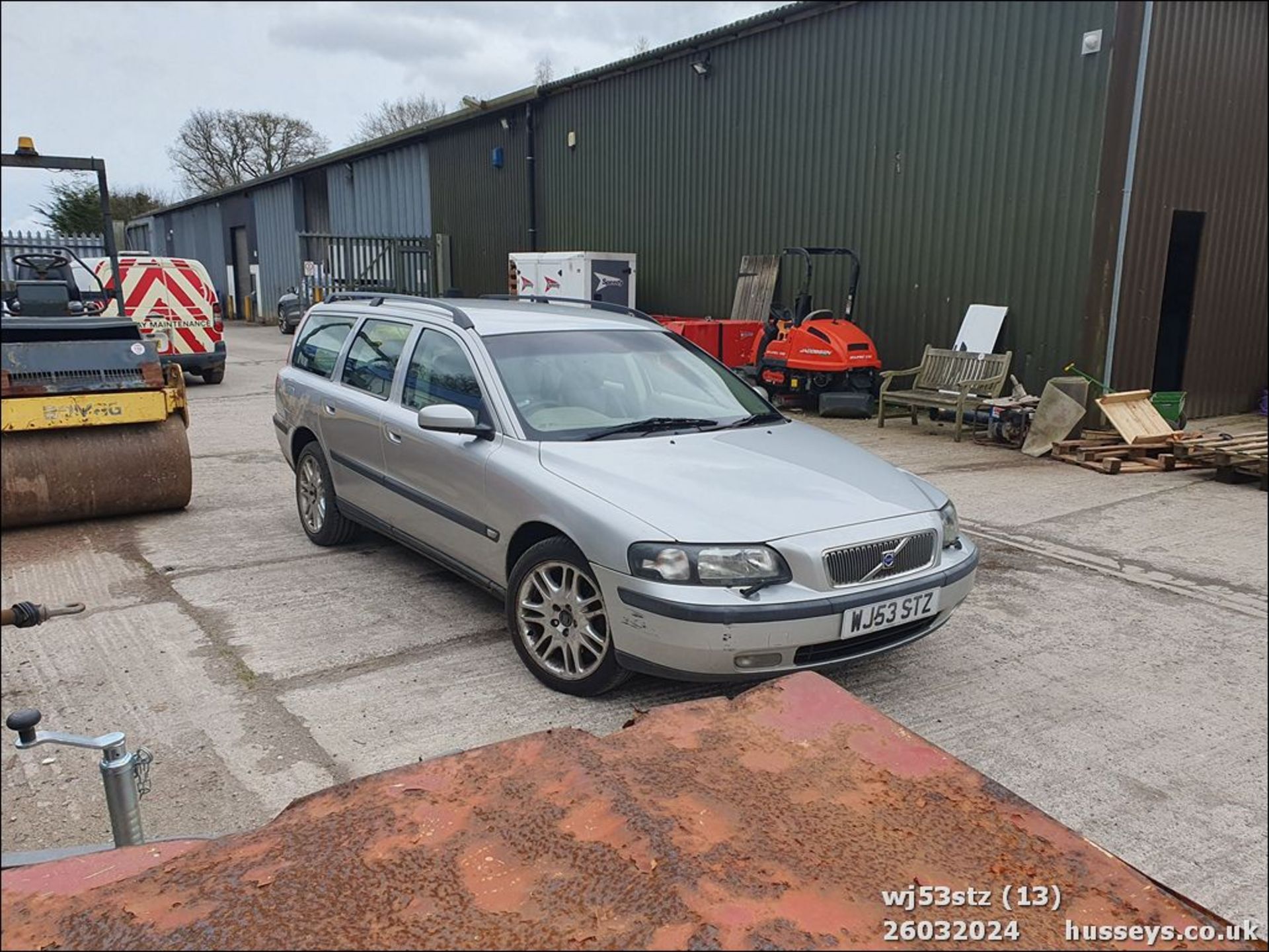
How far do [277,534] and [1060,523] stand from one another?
5314 mm

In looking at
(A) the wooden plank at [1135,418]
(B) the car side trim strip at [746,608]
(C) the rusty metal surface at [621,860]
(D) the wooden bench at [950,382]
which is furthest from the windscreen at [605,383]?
(D) the wooden bench at [950,382]

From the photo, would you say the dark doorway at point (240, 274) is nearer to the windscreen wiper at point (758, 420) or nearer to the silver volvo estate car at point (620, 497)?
the silver volvo estate car at point (620, 497)

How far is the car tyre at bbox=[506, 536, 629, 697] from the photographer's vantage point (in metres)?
3.63

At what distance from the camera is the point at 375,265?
23.2 metres

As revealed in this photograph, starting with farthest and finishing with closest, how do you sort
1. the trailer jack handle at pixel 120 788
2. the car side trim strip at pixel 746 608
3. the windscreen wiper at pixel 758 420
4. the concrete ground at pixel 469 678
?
the windscreen wiper at pixel 758 420
the car side trim strip at pixel 746 608
the concrete ground at pixel 469 678
the trailer jack handle at pixel 120 788

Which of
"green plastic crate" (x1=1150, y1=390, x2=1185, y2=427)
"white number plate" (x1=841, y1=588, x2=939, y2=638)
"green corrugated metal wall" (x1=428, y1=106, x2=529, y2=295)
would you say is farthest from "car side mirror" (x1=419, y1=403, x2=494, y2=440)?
"green corrugated metal wall" (x1=428, y1=106, x2=529, y2=295)

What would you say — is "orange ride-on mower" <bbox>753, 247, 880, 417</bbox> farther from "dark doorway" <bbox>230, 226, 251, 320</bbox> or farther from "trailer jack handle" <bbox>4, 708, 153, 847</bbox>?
"dark doorway" <bbox>230, 226, 251, 320</bbox>

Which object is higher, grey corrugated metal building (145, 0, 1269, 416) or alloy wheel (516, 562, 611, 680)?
grey corrugated metal building (145, 0, 1269, 416)

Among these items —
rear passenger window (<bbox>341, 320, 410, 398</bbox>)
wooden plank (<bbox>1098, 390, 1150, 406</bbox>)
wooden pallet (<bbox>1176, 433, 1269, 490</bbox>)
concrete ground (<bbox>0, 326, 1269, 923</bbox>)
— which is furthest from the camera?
wooden plank (<bbox>1098, 390, 1150, 406</bbox>)

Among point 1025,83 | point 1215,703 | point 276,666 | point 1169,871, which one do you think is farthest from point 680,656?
point 1025,83

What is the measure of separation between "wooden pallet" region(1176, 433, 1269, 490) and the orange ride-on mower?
387 centimetres

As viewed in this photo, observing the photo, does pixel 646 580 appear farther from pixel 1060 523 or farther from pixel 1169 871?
pixel 1060 523

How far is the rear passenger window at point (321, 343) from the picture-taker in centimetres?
567

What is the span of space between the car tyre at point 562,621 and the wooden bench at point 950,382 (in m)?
7.17
